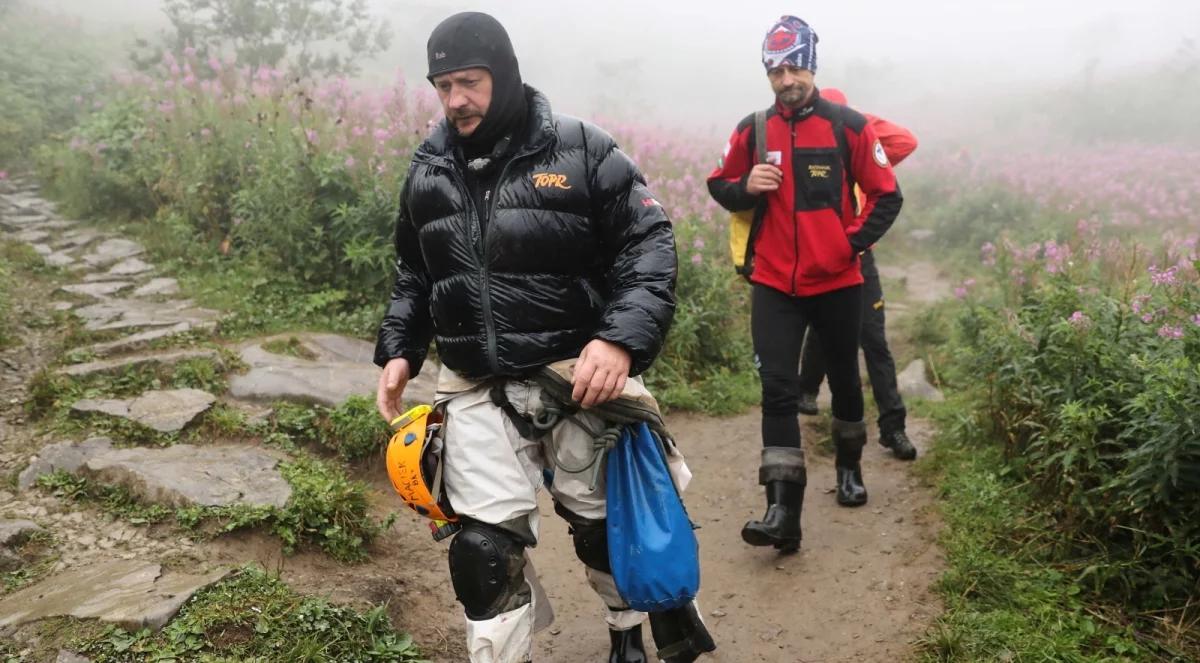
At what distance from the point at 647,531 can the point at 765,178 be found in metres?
2.19

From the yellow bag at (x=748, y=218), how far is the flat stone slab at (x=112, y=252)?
5.96 meters

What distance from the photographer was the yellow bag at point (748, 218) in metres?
4.36

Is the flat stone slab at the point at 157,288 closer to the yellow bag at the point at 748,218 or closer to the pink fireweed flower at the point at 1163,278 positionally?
the yellow bag at the point at 748,218

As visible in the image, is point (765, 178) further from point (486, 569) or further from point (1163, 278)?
point (486, 569)

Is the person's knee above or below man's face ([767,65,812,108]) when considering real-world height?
below

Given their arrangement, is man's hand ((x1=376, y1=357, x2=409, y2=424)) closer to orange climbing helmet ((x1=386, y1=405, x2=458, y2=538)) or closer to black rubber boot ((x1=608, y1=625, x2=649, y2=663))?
orange climbing helmet ((x1=386, y1=405, x2=458, y2=538))

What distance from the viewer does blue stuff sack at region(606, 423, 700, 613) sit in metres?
2.62

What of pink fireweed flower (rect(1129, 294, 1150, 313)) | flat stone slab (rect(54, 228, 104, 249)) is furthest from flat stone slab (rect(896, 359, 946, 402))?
flat stone slab (rect(54, 228, 104, 249))

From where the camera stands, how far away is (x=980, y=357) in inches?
203

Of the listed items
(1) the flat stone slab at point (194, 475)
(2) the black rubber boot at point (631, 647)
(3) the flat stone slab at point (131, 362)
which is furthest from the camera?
(3) the flat stone slab at point (131, 362)

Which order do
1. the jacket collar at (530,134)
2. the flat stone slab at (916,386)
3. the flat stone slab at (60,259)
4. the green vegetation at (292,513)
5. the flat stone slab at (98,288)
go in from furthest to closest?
the flat stone slab at (60,259), the flat stone slab at (916,386), the flat stone slab at (98,288), the green vegetation at (292,513), the jacket collar at (530,134)

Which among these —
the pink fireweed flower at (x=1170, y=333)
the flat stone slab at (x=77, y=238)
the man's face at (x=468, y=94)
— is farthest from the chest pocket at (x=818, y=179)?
the flat stone slab at (x=77, y=238)

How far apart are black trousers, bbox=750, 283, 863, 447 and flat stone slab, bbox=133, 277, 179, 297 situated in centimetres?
514

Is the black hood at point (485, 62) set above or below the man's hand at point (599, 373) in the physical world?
above
